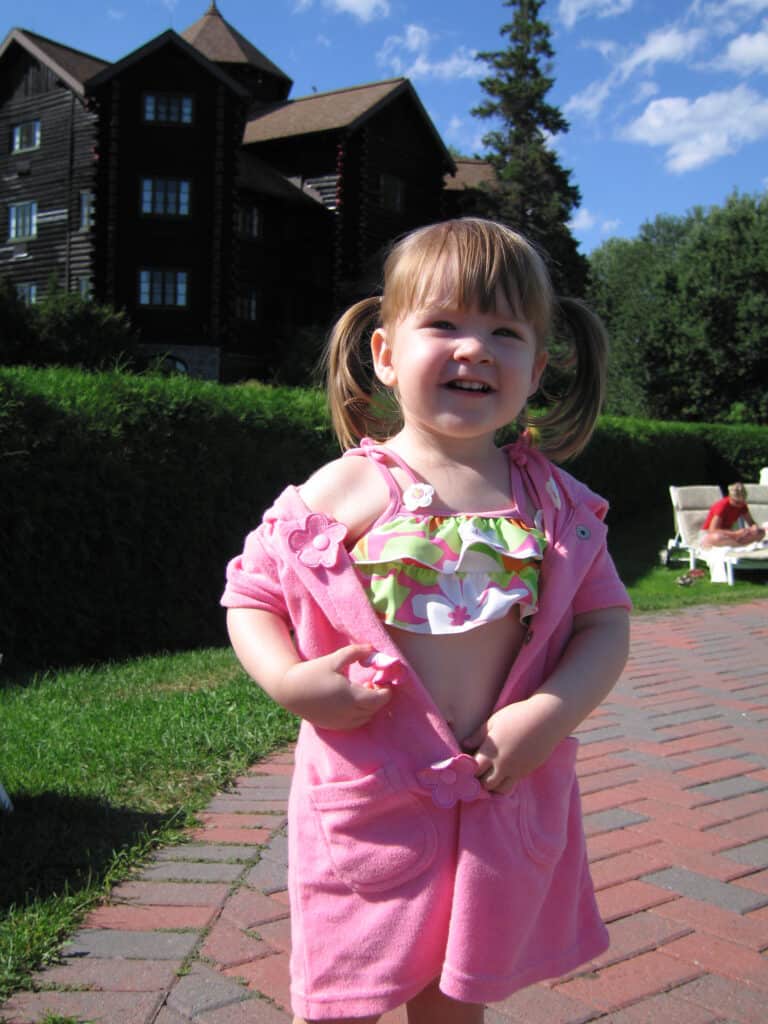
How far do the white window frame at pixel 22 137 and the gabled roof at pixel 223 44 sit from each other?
27.8ft

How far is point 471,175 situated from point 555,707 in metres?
38.5

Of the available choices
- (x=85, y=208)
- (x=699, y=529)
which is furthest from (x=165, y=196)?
(x=699, y=529)

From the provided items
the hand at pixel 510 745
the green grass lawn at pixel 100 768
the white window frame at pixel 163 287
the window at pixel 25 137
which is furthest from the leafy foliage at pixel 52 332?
the hand at pixel 510 745

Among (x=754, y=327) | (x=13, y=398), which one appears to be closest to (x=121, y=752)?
(x=13, y=398)

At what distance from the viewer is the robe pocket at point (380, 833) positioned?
4.97 feet

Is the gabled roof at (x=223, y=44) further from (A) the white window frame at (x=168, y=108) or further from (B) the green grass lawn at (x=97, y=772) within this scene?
(B) the green grass lawn at (x=97, y=772)

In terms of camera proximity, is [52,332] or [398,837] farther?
[52,332]

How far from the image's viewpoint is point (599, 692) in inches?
65.4

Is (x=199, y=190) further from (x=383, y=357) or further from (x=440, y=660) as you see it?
(x=440, y=660)

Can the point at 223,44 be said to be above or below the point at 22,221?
above

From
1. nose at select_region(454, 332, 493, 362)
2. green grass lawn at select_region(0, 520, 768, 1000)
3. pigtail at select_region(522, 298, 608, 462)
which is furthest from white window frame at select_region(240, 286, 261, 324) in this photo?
nose at select_region(454, 332, 493, 362)

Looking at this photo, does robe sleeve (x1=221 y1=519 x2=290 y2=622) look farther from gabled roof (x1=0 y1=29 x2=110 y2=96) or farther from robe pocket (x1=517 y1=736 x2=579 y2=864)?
gabled roof (x1=0 y1=29 x2=110 y2=96)

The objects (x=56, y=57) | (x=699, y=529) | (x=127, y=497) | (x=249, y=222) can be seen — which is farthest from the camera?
(x=249, y=222)

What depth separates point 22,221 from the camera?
32.3 m
